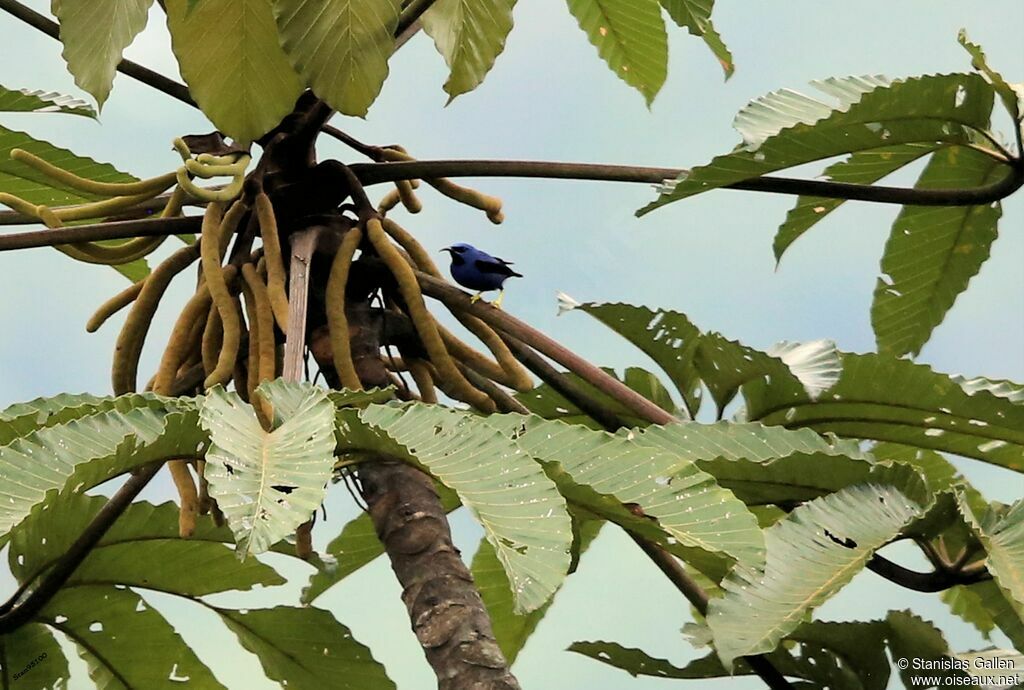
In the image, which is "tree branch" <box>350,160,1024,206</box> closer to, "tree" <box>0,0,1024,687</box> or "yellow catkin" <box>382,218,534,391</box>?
"tree" <box>0,0,1024,687</box>

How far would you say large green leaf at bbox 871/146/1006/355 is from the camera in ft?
7.33

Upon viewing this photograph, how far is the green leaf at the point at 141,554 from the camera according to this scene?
80.8 inches

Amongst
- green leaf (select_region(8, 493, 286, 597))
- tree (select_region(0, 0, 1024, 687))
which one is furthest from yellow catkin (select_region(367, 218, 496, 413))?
green leaf (select_region(8, 493, 286, 597))

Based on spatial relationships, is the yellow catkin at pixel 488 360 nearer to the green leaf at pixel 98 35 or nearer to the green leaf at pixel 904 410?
the green leaf at pixel 904 410

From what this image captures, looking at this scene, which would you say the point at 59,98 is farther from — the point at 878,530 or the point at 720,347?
the point at 878,530

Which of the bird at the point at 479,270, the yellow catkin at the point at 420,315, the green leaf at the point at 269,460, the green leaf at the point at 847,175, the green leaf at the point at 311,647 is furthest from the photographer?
the bird at the point at 479,270

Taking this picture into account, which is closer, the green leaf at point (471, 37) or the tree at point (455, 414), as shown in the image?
the tree at point (455, 414)

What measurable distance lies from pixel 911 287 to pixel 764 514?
515mm

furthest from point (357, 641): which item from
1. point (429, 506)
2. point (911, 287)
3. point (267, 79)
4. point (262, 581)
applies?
point (911, 287)

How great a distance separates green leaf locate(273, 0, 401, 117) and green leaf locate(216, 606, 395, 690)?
85 cm

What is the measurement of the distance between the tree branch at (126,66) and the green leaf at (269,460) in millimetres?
903

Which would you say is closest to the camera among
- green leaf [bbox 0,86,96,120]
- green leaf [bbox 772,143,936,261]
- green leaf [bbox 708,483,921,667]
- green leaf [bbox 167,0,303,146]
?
green leaf [bbox 708,483,921,667]

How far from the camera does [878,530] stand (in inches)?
61.6

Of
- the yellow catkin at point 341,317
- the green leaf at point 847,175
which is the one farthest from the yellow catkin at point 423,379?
the green leaf at point 847,175
